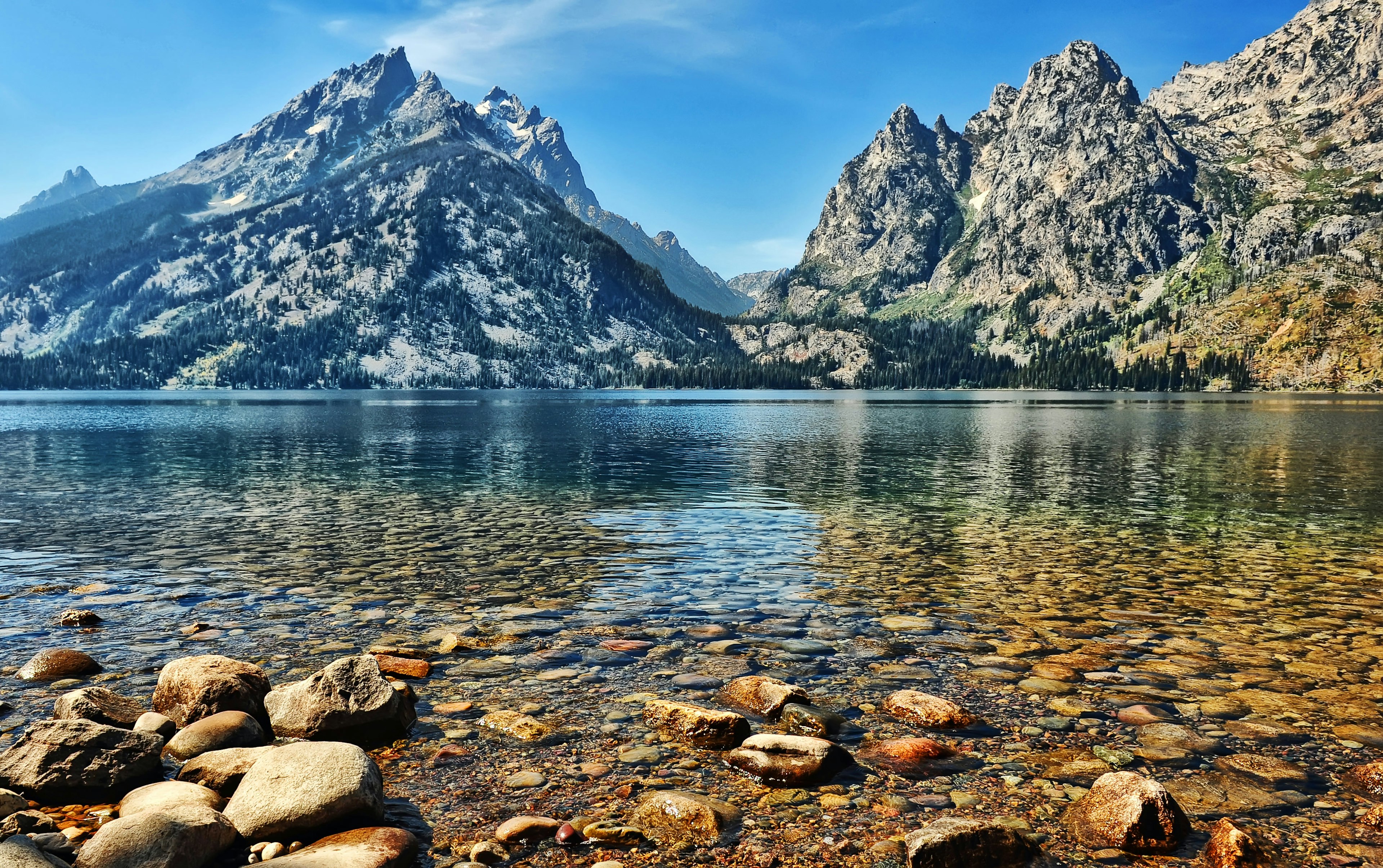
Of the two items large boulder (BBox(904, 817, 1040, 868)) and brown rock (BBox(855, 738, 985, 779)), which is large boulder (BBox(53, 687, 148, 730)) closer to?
brown rock (BBox(855, 738, 985, 779))

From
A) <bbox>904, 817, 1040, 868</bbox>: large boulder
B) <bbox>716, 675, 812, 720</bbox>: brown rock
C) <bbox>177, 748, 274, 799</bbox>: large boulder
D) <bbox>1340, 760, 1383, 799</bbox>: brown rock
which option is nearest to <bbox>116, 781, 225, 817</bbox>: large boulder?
<bbox>177, 748, 274, 799</bbox>: large boulder

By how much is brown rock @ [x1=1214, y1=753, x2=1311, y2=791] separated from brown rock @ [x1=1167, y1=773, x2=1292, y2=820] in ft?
0.66

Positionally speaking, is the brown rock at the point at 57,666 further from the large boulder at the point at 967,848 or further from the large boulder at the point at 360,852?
the large boulder at the point at 967,848

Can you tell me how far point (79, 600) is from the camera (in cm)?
2139

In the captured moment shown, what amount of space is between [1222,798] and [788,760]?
561 cm

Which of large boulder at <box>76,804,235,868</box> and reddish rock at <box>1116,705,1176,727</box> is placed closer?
large boulder at <box>76,804,235,868</box>

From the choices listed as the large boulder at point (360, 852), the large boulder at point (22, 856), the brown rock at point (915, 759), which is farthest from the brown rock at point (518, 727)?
the large boulder at point (22, 856)

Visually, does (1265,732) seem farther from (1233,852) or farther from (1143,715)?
(1233,852)

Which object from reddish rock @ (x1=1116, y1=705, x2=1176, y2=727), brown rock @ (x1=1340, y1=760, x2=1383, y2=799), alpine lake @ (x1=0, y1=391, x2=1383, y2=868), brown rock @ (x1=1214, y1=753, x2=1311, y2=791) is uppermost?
brown rock @ (x1=1340, y1=760, x2=1383, y2=799)

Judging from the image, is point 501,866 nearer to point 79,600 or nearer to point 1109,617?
point 1109,617

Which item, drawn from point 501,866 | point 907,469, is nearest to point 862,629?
point 501,866

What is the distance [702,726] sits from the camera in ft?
39.7

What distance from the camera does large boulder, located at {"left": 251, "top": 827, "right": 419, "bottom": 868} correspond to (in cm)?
816

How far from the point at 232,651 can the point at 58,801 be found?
23.0 ft
